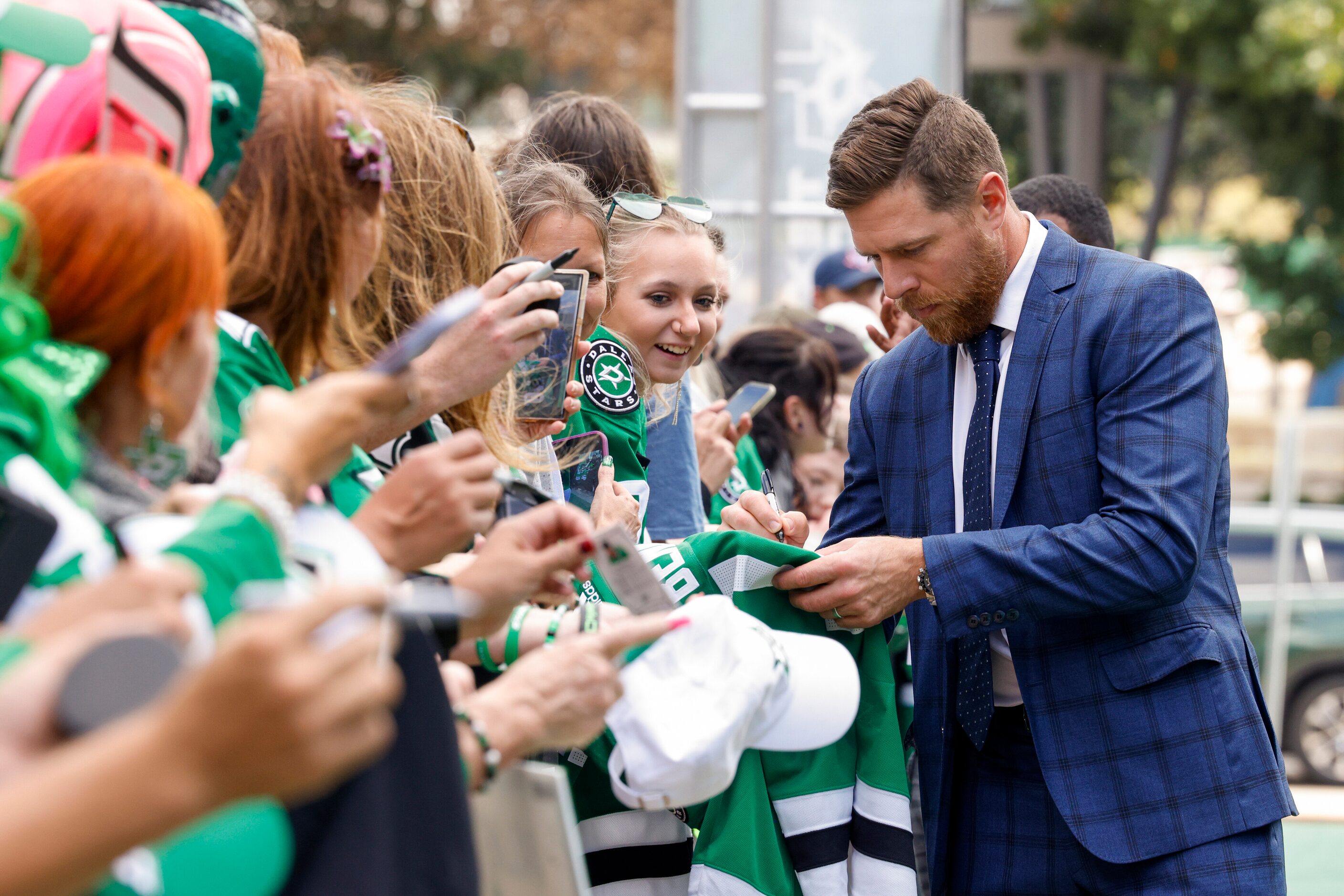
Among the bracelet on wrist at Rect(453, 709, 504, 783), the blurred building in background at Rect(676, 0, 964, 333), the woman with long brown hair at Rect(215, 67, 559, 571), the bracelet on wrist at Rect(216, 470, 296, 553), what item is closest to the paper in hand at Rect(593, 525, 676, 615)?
the woman with long brown hair at Rect(215, 67, 559, 571)

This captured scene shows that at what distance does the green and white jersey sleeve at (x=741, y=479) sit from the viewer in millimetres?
3551

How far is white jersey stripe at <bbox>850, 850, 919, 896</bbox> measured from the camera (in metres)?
2.20

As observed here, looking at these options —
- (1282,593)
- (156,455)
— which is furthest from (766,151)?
(156,455)

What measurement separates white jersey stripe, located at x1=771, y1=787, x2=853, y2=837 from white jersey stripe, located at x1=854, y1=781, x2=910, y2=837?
0.08 ft

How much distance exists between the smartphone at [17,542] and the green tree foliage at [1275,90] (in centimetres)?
1035

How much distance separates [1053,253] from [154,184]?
1719 mm

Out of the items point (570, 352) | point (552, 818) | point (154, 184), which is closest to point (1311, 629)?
point (570, 352)

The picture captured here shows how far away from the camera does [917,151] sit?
2.46m

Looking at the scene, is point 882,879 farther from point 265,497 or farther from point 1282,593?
point 1282,593

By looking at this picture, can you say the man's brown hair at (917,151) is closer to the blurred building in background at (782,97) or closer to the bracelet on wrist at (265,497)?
the bracelet on wrist at (265,497)

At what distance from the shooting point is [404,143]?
2.14 meters

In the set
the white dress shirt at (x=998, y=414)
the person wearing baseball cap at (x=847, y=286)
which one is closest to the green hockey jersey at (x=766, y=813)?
the white dress shirt at (x=998, y=414)

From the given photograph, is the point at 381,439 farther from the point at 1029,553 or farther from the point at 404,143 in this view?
the point at 1029,553

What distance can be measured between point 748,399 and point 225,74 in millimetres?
2132
